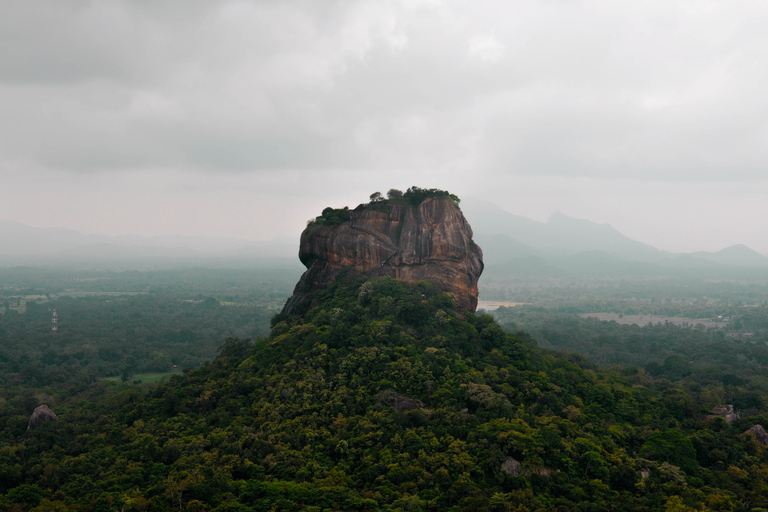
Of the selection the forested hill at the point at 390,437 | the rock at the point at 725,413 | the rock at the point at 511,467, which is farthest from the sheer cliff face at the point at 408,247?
the rock at the point at 511,467

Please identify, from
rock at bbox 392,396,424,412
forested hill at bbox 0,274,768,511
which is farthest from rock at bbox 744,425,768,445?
rock at bbox 392,396,424,412

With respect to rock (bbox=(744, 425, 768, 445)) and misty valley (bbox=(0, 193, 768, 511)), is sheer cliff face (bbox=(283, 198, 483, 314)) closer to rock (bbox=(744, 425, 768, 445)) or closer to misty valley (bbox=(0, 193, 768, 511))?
misty valley (bbox=(0, 193, 768, 511))

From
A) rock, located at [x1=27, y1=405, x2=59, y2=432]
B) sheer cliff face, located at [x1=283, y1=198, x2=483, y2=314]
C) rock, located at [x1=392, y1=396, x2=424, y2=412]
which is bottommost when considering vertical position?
rock, located at [x1=27, y1=405, x2=59, y2=432]

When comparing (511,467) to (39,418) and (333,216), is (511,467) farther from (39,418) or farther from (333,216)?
(39,418)

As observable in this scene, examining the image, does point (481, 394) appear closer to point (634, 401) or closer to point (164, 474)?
point (634, 401)

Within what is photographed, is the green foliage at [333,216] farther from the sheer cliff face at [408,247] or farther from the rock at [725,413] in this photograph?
the rock at [725,413]

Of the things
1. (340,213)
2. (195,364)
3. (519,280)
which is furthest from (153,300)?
(519,280)
